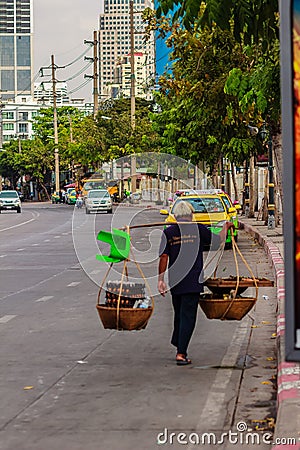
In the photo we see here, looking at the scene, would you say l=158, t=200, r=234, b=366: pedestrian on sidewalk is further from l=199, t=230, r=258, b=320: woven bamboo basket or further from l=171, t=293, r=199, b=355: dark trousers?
l=199, t=230, r=258, b=320: woven bamboo basket

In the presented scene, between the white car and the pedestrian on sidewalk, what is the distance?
42782 millimetres

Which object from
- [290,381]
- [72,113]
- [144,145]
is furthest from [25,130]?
[290,381]

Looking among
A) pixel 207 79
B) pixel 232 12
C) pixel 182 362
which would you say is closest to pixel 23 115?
pixel 207 79

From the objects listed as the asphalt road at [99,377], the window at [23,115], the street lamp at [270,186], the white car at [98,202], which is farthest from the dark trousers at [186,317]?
the window at [23,115]

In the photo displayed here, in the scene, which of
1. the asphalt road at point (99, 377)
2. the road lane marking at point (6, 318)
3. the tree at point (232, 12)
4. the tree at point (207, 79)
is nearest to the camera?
the asphalt road at point (99, 377)

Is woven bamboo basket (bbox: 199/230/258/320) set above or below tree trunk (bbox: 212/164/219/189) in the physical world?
below

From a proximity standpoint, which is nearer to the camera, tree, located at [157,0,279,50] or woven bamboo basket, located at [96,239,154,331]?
woven bamboo basket, located at [96,239,154,331]

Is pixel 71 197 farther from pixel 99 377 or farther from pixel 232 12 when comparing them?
pixel 99 377

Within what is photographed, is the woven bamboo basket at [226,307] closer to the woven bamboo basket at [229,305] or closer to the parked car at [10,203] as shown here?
the woven bamboo basket at [229,305]

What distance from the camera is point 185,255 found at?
9977 mm

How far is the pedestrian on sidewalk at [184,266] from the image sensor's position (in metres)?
9.97

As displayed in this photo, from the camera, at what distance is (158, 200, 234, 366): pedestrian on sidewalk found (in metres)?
9.97

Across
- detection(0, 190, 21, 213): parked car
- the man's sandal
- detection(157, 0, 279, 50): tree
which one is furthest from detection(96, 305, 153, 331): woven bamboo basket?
detection(0, 190, 21, 213): parked car

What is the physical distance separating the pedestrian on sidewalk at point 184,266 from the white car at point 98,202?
42.8 m
